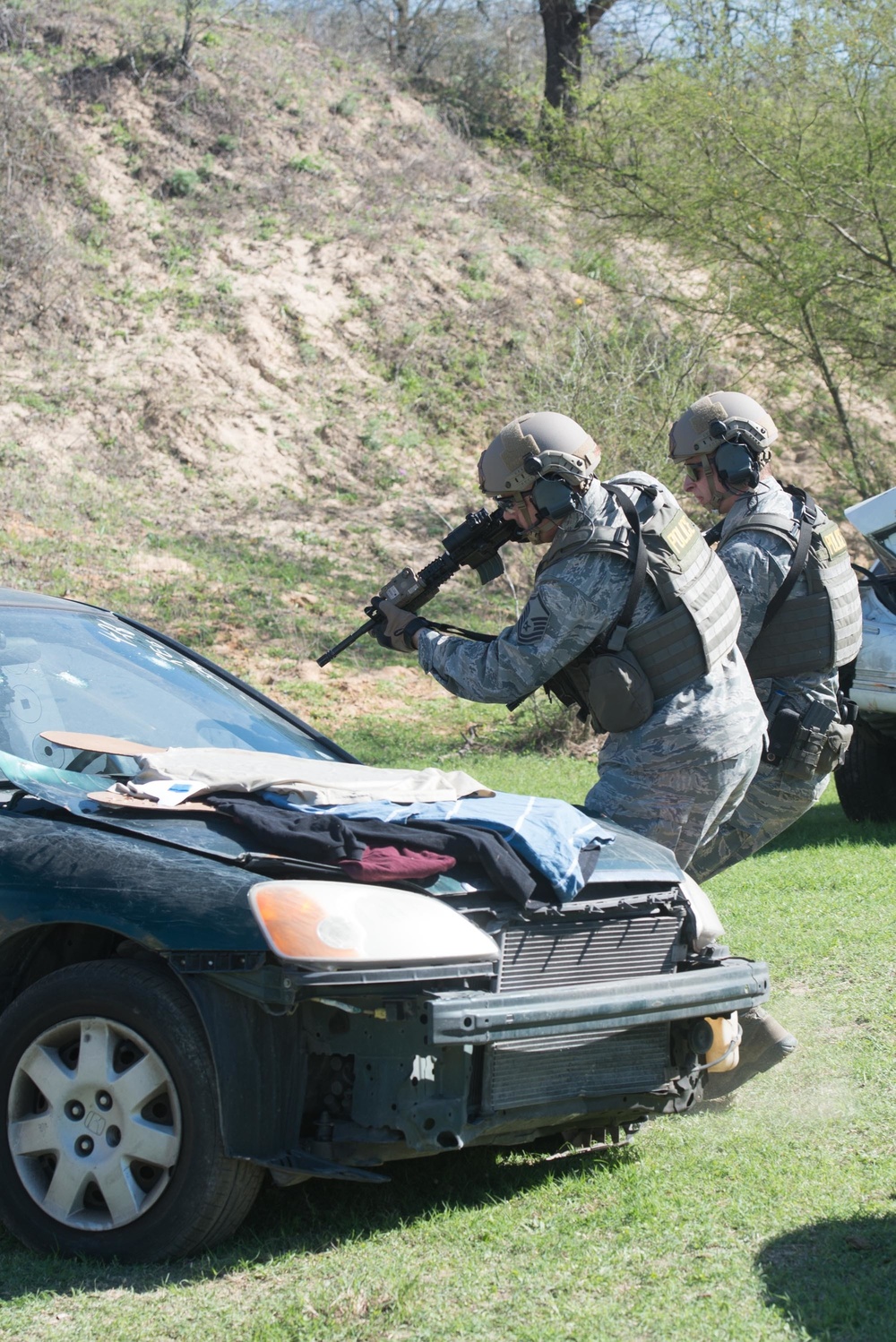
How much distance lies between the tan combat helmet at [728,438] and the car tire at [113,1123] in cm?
309

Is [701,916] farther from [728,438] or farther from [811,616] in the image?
[728,438]

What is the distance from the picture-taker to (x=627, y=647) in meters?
4.31

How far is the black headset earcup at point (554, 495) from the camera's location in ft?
14.1

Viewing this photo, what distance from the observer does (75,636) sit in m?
4.52

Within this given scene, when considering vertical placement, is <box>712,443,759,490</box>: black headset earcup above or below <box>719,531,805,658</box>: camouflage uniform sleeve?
above

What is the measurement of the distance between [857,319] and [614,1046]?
13.5 metres

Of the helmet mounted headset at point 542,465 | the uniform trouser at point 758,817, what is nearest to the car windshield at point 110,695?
the helmet mounted headset at point 542,465

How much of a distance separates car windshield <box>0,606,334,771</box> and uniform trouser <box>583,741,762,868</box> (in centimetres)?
96

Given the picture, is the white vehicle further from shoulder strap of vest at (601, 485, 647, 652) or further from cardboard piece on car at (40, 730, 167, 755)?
cardboard piece on car at (40, 730, 167, 755)

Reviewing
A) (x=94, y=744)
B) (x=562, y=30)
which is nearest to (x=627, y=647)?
(x=94, y=744)

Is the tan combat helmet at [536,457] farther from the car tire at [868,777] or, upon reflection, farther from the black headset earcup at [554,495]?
the car tire at [868,777]

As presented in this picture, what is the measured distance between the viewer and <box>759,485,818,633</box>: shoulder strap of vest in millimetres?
5238

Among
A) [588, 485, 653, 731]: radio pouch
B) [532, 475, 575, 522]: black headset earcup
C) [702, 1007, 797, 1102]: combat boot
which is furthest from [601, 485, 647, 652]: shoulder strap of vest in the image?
[702, 1007, 797, 1102]: combat boot

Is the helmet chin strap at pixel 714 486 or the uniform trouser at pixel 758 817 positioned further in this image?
the helmet chin strap at pixel 714 486
